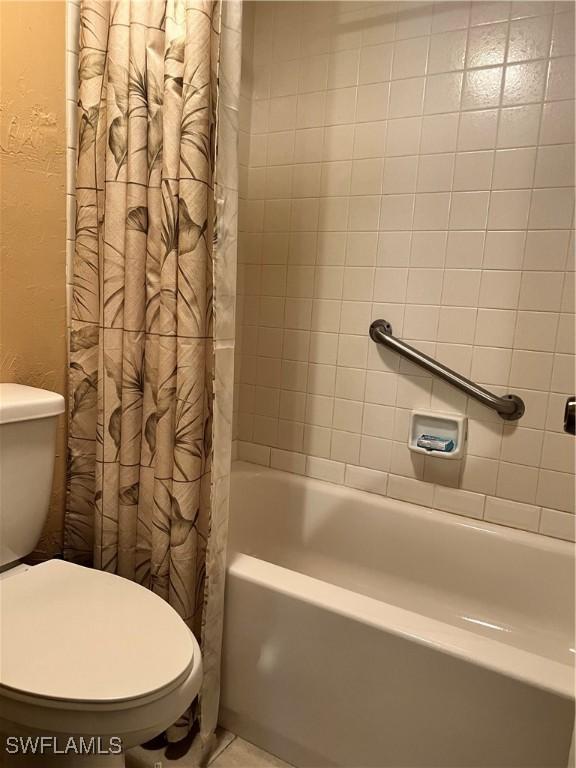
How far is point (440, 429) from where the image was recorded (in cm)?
179

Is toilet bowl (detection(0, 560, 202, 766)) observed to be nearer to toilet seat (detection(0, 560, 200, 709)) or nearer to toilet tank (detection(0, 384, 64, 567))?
toilet seat (detection(0, 560, 200, 709))

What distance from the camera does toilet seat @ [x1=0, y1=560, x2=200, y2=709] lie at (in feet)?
2.92

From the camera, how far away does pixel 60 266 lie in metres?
1.44

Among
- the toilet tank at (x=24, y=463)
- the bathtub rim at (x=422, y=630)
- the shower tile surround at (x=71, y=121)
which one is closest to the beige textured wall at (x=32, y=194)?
the shower tile surround at (x=71, y=121)

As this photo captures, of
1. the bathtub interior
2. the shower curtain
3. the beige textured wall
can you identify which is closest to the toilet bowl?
the shower curtain

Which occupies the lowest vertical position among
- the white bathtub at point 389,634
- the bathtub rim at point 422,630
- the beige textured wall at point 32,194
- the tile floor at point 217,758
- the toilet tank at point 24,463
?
the tile floor at point 217,758

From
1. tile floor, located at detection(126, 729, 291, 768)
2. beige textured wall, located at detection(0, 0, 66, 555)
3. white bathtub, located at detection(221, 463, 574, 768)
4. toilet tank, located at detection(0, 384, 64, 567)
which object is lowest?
tile floor, located at detection(126, 729, 291, 768)

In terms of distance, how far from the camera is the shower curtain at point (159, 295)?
1228 mm

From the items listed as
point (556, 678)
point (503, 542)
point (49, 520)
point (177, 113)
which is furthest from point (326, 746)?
point (177, 113)

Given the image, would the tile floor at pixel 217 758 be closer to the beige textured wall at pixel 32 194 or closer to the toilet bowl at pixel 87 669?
the toilet bowl at pixel 87 669

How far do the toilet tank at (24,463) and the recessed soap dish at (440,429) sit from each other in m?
1.10

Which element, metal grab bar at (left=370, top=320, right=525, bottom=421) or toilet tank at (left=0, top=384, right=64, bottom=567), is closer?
toilet tank at (left=0, top=384, right=64, bottom=567)

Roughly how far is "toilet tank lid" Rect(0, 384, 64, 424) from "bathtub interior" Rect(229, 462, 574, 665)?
0.61 meters

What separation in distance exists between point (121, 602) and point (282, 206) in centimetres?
147
